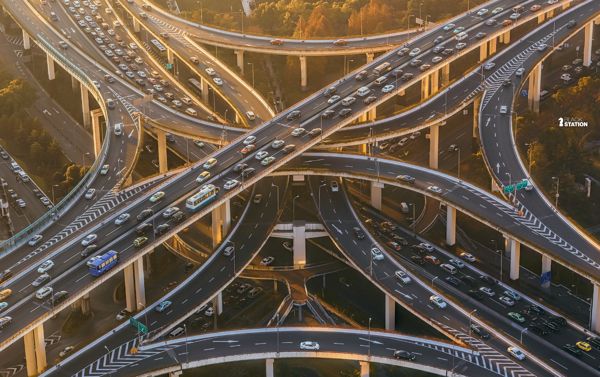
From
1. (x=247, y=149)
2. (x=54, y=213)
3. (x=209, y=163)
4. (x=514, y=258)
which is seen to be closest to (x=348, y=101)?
(x=247, y=149)

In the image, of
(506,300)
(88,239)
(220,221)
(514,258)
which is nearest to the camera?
(88,239)

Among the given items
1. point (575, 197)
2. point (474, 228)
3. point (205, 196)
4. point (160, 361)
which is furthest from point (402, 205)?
point (160, 361)

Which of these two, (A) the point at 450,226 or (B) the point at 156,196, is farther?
(A) the point at 450,226

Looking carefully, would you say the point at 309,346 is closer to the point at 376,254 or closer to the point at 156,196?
the point at 376,254

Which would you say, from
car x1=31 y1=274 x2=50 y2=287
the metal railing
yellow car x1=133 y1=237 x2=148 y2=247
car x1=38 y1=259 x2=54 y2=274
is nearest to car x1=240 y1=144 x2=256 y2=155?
the metal railing

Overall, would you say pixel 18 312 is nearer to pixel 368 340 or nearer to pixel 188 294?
pixel 188 294

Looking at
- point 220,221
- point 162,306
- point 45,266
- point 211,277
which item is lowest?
point 162,306

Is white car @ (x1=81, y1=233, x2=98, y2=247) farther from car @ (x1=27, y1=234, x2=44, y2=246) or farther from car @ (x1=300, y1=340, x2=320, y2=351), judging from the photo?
car @ (x1=300, y1=340, x2=320, y2=351)
